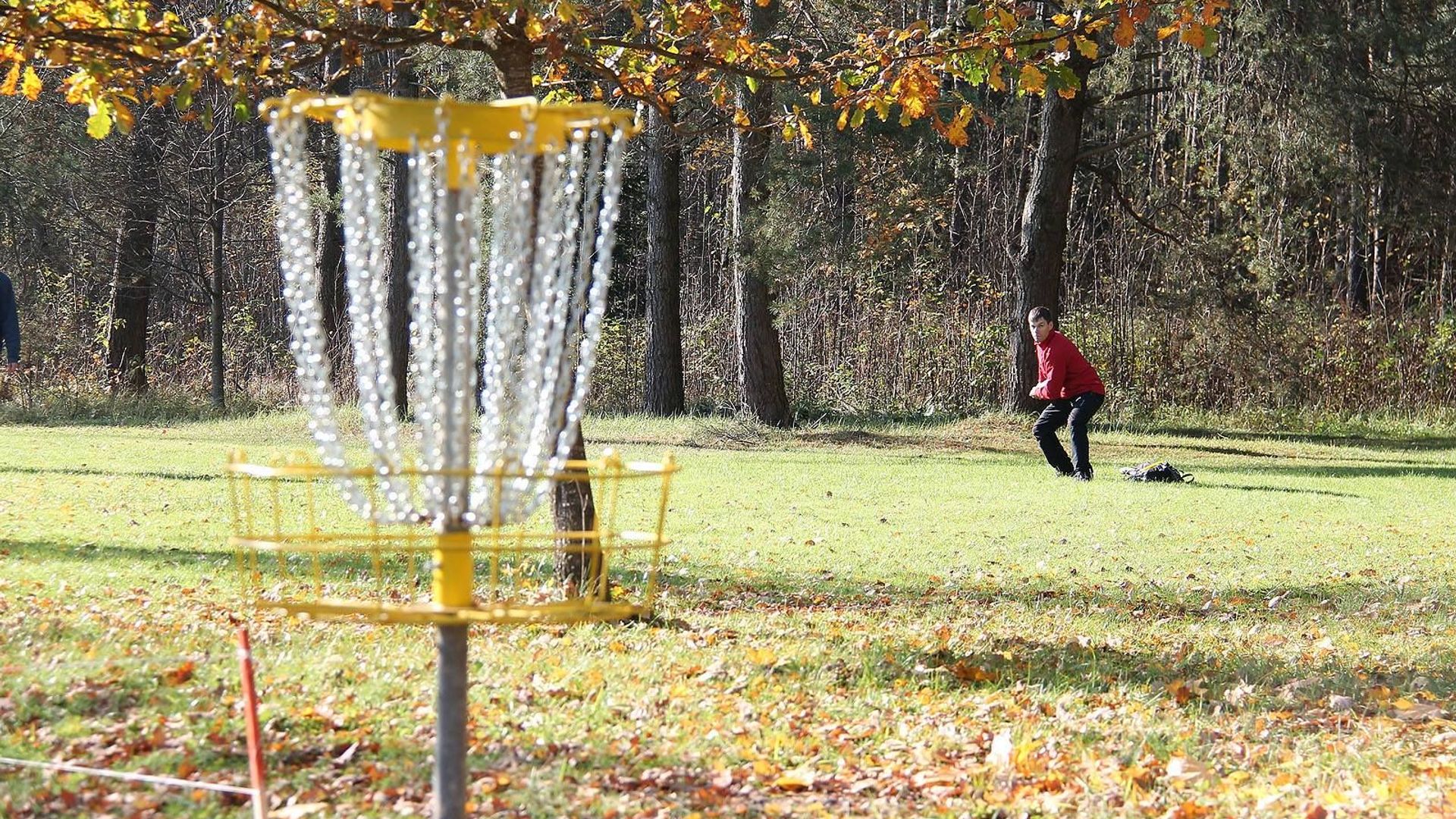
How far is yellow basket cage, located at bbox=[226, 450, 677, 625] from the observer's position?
3107 millimetres

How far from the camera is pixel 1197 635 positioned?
26.0ft

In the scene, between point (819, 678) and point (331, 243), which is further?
point (331, 243)

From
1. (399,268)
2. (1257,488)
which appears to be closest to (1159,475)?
(1257,488)

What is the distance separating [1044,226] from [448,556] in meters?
20.0

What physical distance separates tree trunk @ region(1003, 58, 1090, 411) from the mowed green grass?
10262mm

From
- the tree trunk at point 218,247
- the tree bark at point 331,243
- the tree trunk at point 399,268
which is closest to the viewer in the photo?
the tree trunk at point 399,268

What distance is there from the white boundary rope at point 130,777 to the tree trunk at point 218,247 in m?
22.9

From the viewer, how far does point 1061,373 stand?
607 inches

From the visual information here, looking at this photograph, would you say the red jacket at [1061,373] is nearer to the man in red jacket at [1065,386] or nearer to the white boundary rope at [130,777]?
the man in red jacket at [1065,386]

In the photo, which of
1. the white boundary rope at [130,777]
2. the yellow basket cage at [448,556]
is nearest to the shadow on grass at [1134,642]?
the yellow basket cage at [448,556]

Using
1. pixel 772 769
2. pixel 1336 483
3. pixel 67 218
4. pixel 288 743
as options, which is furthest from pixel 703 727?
pixel 67 218

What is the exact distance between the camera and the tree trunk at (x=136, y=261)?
2709cm

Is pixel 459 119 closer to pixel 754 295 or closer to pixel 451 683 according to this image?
pixel 451 683

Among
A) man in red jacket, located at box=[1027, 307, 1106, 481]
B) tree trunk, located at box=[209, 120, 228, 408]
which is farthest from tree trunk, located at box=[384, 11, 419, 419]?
man in red jacket, located at box=[1027, 307, 1106, 481]
